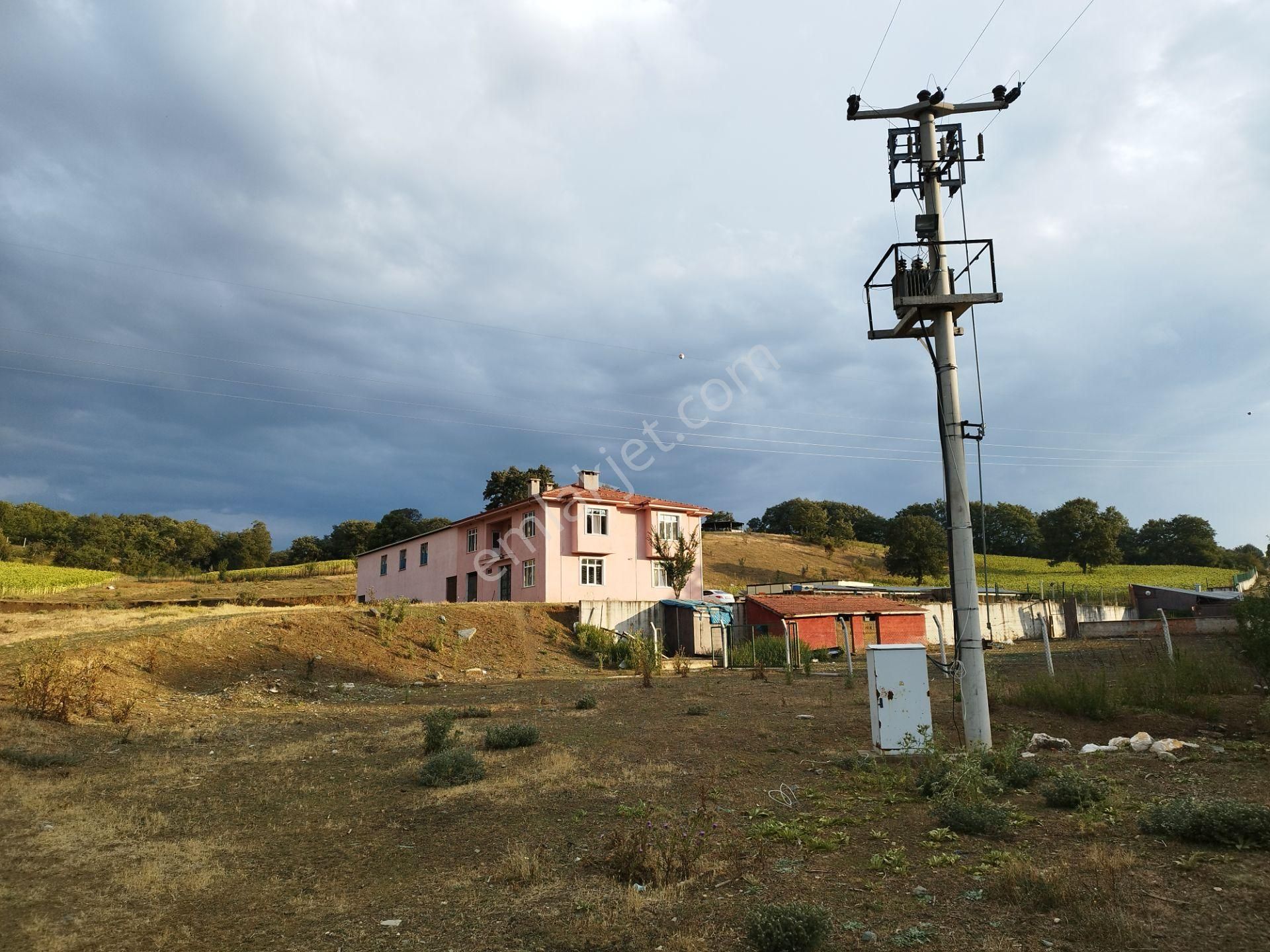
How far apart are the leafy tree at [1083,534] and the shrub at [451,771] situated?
272 feet

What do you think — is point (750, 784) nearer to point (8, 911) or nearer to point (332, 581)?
point (8, 911)

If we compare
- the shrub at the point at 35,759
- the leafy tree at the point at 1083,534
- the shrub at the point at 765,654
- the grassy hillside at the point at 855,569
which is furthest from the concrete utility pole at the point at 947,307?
the leafy tree at the point at 1083,534

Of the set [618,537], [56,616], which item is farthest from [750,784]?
[618,537]

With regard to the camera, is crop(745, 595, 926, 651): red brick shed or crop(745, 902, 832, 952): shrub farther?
crop(745, 595, 926, 651): red brick shed

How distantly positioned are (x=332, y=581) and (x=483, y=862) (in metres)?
56.6

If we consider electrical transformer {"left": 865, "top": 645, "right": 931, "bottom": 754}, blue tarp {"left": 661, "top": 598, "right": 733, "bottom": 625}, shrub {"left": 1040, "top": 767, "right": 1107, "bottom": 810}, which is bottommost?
shrub {"left": 1040, "top": 767, "right": 1107, "bottom": 810}

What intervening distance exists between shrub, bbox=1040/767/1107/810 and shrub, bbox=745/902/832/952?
12.0ft

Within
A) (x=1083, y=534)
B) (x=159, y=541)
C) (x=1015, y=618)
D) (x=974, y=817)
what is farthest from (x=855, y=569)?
(x=974, y=817)

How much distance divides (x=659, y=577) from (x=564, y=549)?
5.90 meters

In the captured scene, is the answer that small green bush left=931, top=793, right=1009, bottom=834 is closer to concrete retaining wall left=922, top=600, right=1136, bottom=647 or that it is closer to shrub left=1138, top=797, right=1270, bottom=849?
shrub left=1138, top=797, right=1270, bottom=849

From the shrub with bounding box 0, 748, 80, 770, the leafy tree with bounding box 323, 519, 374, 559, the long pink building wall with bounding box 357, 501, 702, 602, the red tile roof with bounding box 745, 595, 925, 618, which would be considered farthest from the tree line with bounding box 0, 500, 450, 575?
the shrub with bounding box 0, 748, 80, 770

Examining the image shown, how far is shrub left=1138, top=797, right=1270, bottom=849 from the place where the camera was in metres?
5.27

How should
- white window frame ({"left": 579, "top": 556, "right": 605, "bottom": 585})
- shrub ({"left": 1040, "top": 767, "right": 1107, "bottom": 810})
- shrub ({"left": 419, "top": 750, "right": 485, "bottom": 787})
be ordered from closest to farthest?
shrub ({"left": 1040, "top": 767, "right": 1107, "bottom": 810}), shrub ({"left": 419, "top": 750, "right": 485, "bottom": 787}), white window frame ({"left": 579, "top": 556, "right": 605, "bottom": 585})

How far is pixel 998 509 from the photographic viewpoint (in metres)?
103
